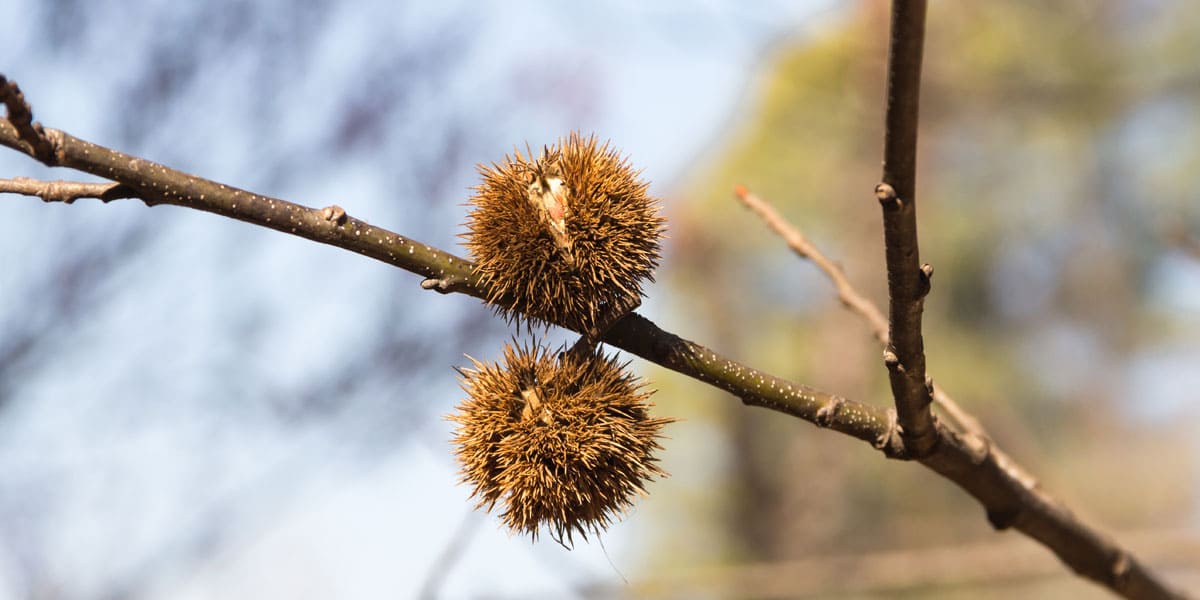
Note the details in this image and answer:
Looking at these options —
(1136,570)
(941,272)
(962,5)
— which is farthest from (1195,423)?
(1136,570)

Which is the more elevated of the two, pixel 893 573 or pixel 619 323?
pixel 893 573

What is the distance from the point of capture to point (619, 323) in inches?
50.2

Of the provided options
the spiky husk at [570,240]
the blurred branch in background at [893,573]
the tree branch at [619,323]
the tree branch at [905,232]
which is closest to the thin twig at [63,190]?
the tree branch at [619,323]

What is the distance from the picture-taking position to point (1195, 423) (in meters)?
11.0

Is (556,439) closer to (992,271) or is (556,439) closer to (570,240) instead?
(570,240)

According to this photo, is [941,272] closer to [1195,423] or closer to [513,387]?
[1195,423]

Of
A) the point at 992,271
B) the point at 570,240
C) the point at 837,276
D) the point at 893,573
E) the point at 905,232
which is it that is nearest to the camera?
the point at 905,232

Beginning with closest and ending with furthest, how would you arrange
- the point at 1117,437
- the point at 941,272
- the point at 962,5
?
the point at 962,5, the point at 1117,437, the point at 941,272

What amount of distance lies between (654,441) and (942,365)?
11.7 metres

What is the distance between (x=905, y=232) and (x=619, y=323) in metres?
0.38

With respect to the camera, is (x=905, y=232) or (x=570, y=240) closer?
(x=905, y=232)

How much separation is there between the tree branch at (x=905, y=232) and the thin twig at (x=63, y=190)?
2.78 ft

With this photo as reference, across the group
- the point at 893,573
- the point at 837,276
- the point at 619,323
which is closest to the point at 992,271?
the point at 893,573

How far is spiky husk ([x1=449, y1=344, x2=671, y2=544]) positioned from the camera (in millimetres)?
1271
